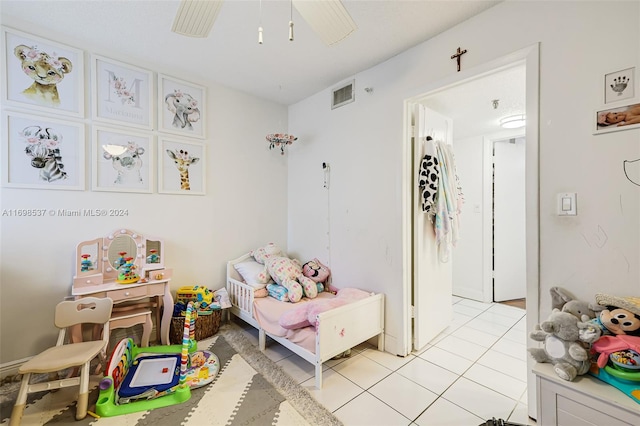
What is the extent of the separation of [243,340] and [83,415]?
1.19 meters

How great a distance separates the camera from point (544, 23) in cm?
156

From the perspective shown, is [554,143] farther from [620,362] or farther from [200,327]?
[200,327]

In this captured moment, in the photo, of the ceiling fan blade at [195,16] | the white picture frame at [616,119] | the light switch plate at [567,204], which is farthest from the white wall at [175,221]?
the white picture frame at [616,119]

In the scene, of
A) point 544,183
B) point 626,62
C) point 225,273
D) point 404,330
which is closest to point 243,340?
point 225,273

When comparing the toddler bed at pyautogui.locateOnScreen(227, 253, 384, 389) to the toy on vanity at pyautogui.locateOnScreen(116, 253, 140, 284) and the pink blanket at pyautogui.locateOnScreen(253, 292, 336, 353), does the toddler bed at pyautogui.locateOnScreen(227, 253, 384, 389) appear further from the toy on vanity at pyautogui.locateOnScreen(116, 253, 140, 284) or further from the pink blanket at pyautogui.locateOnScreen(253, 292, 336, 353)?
the toy on vanity at pyautogui.locateOnScreen(116, 253, 140, 284)

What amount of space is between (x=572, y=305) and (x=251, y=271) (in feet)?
8.27

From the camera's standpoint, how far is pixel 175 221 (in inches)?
107

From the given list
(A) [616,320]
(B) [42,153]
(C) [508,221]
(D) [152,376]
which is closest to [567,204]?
(A) [616,320]

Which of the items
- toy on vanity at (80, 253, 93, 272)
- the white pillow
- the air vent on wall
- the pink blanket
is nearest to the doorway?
the air vent on wall

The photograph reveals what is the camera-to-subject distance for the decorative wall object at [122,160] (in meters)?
2.30

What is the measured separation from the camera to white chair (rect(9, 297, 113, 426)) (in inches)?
59.2

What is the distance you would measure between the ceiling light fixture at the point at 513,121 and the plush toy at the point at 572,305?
2.22 m

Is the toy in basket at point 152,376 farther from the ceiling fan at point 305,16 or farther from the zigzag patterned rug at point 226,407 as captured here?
the ceiling fan at point 305,16

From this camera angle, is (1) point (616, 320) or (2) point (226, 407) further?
(2) point (226, 407)
